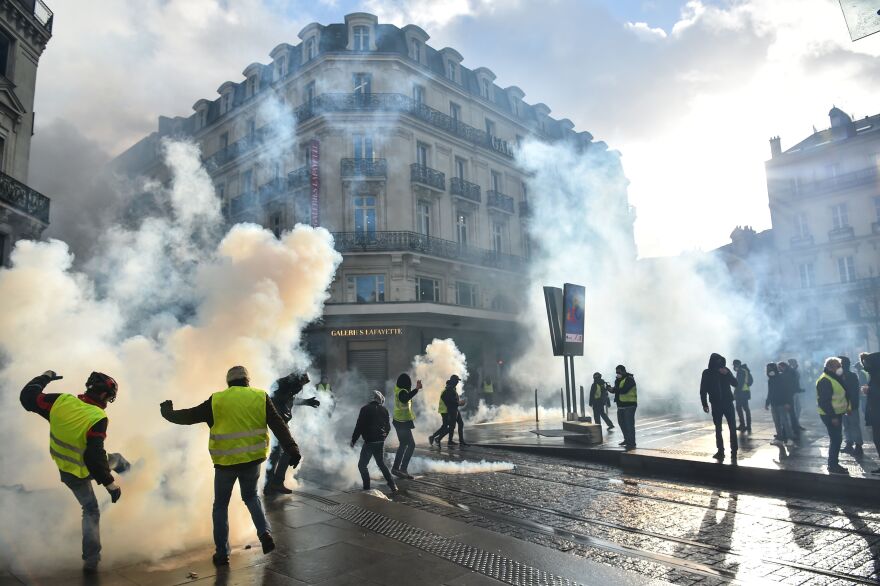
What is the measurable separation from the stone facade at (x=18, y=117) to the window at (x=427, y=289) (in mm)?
13879

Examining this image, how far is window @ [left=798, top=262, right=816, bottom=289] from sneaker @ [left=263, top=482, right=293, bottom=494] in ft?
126

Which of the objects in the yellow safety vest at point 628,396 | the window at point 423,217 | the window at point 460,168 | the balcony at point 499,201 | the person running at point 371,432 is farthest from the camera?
the balcony at point 499,201

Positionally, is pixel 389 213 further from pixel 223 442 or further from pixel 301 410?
pixel 223 442

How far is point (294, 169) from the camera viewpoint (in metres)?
24.5

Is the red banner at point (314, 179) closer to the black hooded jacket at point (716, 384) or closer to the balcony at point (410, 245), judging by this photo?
the balcony at point (410, 245)

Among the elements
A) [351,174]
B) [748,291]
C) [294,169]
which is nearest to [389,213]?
[351,174]

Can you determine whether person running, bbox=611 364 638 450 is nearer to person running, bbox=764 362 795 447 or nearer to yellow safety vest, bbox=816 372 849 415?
person running, bbox=764 362 795 447

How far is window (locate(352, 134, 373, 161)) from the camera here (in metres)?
24.6

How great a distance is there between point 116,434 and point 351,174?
19.4 metres

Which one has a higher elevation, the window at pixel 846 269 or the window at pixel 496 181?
the window at pixel 496 181

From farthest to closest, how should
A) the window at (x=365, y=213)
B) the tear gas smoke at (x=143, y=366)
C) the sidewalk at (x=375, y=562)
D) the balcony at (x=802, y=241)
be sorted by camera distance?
1. the balcony at (x=802, y=241)
2. the window at (x=365, y=213)
3. the tear gas smoke at (x=143, y=366)
4. the sidewalk at (x=375, y=562)

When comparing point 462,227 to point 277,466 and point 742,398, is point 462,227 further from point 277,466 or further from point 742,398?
point 277,466

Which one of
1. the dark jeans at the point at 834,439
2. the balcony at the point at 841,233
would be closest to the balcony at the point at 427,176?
the dark jeans at the point at 834,439

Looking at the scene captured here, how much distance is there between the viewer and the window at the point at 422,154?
2594 centimetres
